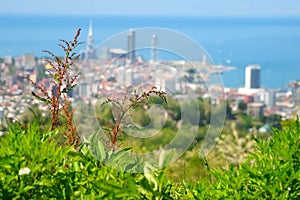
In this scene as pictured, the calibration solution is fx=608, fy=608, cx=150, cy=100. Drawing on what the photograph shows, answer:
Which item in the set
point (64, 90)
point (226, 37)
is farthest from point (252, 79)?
point (226, 37)

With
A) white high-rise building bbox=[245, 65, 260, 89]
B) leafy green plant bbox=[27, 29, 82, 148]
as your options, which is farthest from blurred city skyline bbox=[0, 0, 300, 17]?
leafy green plant bbox=[27, 29, 82, 148]

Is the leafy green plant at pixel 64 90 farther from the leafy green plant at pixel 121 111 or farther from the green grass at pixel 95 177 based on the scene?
the green grass at pixel 95 177

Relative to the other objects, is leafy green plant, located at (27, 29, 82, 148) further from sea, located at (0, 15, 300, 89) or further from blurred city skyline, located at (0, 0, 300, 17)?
blurred city skyline, located at (0, 0, 300, 17)

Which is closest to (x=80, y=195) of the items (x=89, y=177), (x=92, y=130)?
(x=89, y=177)

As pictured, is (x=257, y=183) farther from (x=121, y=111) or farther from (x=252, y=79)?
(x=252, y=79)

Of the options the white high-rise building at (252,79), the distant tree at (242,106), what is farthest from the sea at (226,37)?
the distant tree at (242,106)

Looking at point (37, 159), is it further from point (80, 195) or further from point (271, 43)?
point (271, 43)
